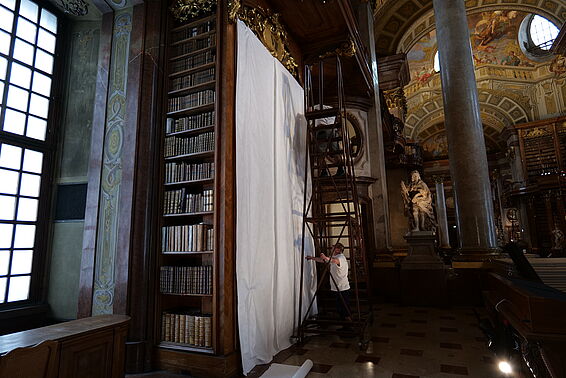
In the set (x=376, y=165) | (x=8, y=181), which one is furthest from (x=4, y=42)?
(x=376, y=165)

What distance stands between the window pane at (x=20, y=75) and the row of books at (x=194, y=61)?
5.97 ft

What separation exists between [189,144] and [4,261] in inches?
95.1

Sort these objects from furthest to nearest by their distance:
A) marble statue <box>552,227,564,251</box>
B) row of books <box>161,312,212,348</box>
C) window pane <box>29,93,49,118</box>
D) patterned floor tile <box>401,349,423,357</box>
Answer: marble statue <box>552,227,564,251</box> < window pane <box>29,93,49,118</box> < patterned floor tile <box>401,349,423,357</box> < row of books <box>161,312,212,348</box>

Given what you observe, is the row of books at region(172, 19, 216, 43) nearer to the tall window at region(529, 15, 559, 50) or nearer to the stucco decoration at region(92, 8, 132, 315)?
the stucco decoration at region(92, 8, 132, 315)

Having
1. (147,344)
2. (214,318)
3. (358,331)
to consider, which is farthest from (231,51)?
(358,331)

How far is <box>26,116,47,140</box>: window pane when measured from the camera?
3715 mm

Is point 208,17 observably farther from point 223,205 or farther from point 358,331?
point 358,331

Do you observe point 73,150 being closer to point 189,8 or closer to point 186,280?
point 189,8

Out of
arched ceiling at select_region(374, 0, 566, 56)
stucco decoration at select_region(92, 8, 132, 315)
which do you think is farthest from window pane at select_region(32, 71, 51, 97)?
arched ceiling at select_region(374, 0, 566, 56)

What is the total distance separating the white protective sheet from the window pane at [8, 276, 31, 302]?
2.62 metres

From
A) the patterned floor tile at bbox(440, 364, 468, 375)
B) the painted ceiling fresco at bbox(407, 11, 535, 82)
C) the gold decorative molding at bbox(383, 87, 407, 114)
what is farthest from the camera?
the painted ceiling fresco at bbox(407, 11, 535, 82)

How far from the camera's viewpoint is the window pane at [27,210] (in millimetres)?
3574

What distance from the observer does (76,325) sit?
2281 millimetres

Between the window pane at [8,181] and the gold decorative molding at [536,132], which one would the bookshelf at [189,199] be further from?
the gold decorative molding at [536,132]
